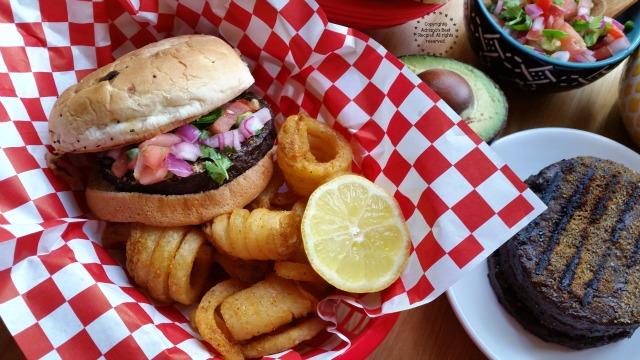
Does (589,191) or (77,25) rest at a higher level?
(77,25)

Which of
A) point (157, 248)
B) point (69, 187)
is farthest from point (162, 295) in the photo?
point (69, 187)

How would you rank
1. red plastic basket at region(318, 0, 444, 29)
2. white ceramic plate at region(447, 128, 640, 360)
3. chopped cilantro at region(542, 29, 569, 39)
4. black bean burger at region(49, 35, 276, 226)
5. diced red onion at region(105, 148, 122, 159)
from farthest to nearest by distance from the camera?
chopped cilantro at region(542, 29, 569, 39)
red plastic basket at region(318, 0, 444, 29)
white ceramic plate at region(447, 128, 640, 360)
diced red onion at region(105, 148, 122, 159)
black bean burger at region(49, 35, 276, 226)

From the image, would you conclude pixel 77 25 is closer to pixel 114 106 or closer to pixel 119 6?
pixel 119 6

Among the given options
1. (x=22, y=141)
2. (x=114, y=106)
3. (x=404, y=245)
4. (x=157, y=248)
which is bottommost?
(x=157, y=248)

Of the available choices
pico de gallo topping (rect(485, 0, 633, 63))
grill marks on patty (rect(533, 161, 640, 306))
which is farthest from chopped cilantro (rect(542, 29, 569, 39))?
grill marks on patty (rect(533, 161, 640, 306))

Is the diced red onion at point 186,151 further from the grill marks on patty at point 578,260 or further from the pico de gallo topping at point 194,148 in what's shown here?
the grill marks on patty at point 578,260

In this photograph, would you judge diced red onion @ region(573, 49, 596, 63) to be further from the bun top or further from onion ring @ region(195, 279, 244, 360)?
onion ring @ region(195, 279, 244, 360)

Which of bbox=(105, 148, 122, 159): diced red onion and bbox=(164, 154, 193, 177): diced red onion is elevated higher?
bbox=(164, 154, 193, 177): diced red onion

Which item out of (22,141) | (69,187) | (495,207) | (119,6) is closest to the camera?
(495,207)
